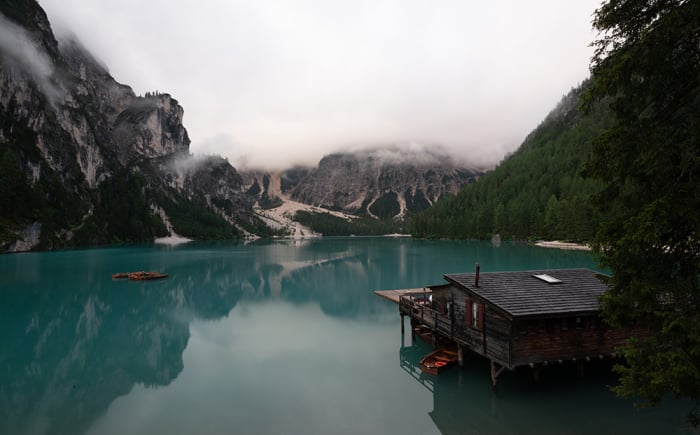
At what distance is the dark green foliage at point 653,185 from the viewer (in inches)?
361

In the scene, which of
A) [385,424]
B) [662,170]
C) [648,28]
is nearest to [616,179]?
[662,170]

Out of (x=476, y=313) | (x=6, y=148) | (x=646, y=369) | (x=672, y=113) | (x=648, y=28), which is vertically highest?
(x=6, y=148)

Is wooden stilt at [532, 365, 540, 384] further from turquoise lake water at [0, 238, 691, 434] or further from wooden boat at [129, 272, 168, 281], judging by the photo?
wooden boat at [129, 272, 168, 281]

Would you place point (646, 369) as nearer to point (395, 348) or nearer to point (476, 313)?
point (476, 313)

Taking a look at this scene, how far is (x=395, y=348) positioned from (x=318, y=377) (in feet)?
26.2

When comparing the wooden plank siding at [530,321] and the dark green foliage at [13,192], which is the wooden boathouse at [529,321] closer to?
the wooden plank siding at [530,321]

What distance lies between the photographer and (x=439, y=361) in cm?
2528

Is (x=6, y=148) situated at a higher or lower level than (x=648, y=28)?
higher

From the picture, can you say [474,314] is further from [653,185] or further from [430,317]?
[653,185]

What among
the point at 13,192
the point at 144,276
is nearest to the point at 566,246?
the point at 144,276

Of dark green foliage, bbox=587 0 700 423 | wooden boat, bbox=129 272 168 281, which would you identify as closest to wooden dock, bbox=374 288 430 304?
dark green foliage, bbox=587 0 700 423

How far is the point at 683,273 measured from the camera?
9859 millimetres

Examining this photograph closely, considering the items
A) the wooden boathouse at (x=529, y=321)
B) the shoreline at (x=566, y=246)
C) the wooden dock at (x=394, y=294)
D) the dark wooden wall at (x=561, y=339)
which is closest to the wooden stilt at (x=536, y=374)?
the wooden boathouse at (x=529, y=321)

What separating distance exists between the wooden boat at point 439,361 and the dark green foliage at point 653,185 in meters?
14.9
